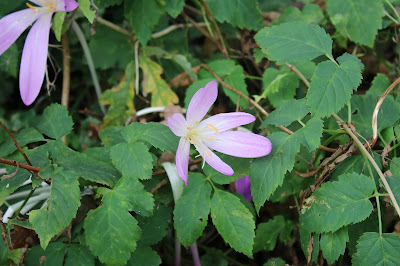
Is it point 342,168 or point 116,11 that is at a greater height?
point 116,11

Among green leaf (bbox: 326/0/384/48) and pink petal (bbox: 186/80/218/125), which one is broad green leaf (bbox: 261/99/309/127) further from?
green leaf (bbox: 326/0/384/48)

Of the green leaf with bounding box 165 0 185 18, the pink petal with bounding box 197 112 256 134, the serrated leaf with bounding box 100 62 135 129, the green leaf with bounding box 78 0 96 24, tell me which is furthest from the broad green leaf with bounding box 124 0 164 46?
the pink petal with bounding box 197 112 256 134

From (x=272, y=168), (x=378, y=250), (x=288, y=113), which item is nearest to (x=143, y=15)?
(x=288, y=113)

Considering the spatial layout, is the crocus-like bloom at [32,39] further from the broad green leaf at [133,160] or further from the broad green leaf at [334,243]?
the broad green leaf at [334,243]

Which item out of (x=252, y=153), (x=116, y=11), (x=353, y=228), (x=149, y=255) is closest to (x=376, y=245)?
(x=353, y=228)

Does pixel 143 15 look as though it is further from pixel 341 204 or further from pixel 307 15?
pixel 341 204

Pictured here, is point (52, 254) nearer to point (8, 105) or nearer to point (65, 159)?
point (65, 159)
